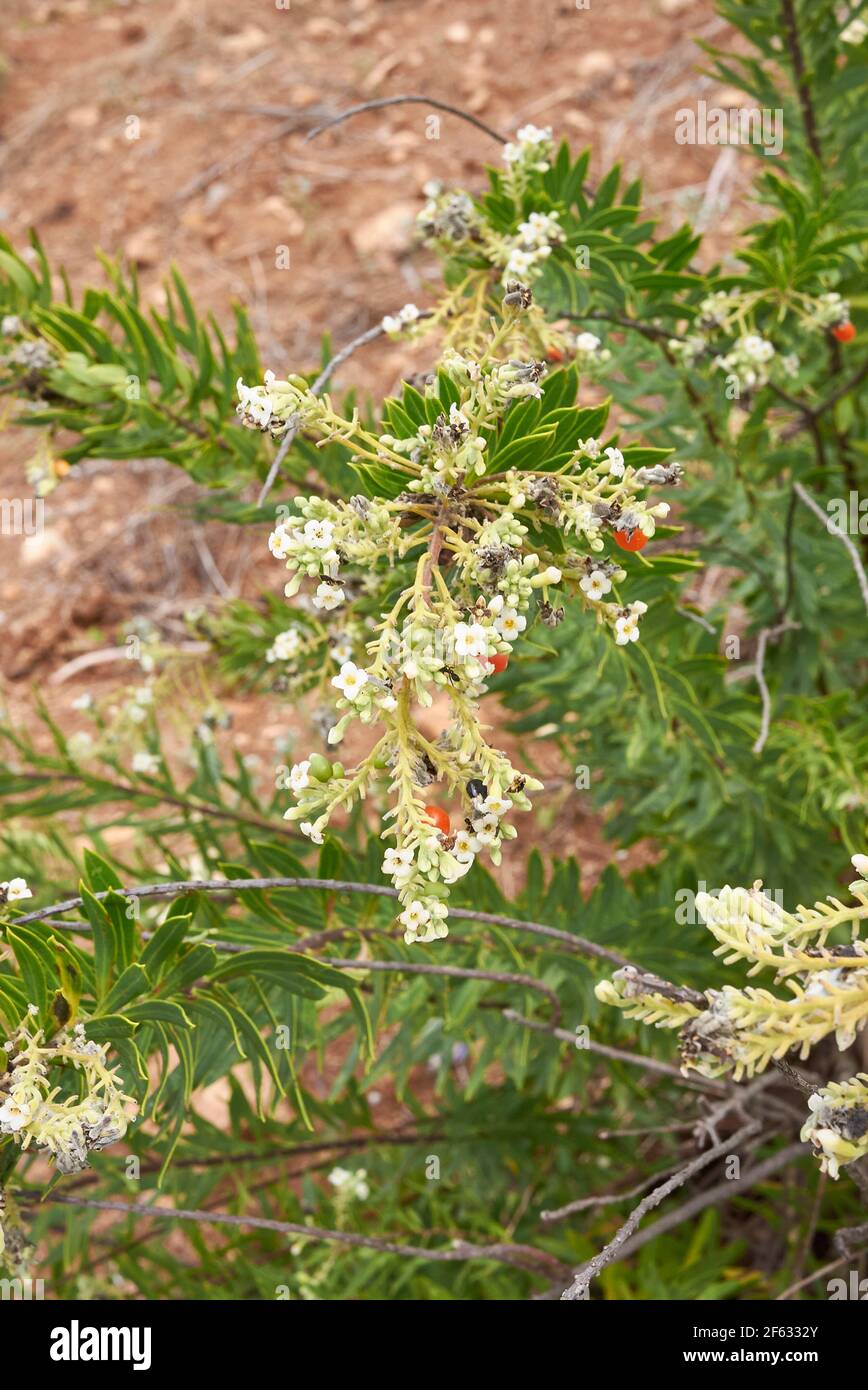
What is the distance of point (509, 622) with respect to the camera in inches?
39.4

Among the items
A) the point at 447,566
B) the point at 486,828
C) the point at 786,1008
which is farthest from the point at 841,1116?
the point at 447,566

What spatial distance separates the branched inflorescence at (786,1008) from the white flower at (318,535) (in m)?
0.42

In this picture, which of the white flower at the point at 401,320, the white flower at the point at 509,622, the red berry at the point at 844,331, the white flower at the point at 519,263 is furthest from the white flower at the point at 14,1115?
the red berry at the point at 844,331

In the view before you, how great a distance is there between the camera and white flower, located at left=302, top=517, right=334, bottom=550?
0.95m

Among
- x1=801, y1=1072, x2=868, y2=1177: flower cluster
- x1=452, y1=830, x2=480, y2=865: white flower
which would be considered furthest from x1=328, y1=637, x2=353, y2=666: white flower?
x1=801, y1=1072, x2=868, y2=1177: flower cluster

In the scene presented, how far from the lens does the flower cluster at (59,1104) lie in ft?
3.25

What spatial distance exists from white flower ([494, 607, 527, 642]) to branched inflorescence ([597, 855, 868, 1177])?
27cm

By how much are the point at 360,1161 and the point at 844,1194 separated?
0.94 m

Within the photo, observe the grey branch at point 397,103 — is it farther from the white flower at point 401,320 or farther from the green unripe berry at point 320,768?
the green unripe berry at point 320,768

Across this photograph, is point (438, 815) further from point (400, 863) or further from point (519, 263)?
point (519, 263)

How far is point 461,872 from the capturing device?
94 cm
